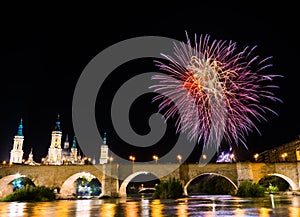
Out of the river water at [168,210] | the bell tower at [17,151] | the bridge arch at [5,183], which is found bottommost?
the river water at [168,210]

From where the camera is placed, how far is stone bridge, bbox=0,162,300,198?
139 feet

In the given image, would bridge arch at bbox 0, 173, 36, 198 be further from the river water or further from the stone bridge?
the river water

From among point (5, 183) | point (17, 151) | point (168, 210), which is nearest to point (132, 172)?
point (5, 183)

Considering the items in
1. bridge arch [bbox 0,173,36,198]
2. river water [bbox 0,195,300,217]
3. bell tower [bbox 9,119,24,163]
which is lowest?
A: river water [bbox 0,195,300,217]

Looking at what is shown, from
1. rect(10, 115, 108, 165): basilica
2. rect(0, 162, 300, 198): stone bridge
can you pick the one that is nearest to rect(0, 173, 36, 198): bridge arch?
rect(0, 162, 300, 198): stone bridge

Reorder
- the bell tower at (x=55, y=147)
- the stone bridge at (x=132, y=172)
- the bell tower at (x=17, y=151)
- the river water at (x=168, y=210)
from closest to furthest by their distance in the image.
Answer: the river water at (x=168, y=210) → the stone bridge at (x=132, y=172) → the bell tower at (x=17, y=151) → the bell tower at (x=55, y=147)

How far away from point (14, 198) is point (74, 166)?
50.2 ft

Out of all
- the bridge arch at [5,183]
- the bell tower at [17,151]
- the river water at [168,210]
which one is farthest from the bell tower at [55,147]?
the river water at [168,210]

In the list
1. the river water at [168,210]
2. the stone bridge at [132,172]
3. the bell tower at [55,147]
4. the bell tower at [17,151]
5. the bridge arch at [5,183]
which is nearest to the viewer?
the river water at [168,210]

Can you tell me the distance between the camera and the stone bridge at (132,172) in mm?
42250

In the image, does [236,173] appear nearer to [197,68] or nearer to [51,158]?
[197,68]

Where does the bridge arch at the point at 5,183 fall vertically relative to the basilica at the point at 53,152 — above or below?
below

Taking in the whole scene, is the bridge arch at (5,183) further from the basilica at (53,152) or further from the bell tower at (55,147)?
A: the bell tower at (55,147)

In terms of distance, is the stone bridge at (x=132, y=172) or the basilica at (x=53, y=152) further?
the basilica at (x=53, y=152)
